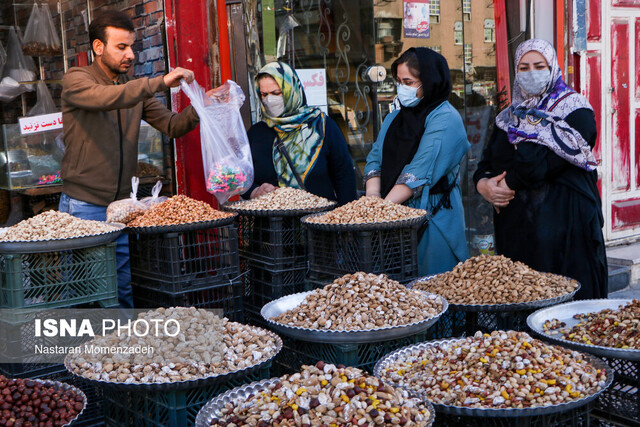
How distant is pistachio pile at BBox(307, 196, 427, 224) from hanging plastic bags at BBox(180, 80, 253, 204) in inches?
24.3

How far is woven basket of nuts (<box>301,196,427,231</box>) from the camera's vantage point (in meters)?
2.78

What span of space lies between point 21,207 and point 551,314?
3.37 meters

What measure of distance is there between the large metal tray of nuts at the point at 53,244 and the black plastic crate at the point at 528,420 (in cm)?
148

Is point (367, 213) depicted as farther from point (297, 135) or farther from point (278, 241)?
point (297, 135)

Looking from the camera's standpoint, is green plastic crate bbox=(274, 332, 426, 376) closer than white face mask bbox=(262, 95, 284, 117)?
Yes

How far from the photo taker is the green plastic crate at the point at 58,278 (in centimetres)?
265

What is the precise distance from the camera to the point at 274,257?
10.6 ft

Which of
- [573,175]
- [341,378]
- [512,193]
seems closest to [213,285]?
[341,378]

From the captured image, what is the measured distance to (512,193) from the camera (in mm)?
3564

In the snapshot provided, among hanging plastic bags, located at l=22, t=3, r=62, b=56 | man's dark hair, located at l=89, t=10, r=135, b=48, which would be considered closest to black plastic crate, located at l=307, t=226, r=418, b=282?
man's dark hair, located at l=89, t=10, r=135, b=48

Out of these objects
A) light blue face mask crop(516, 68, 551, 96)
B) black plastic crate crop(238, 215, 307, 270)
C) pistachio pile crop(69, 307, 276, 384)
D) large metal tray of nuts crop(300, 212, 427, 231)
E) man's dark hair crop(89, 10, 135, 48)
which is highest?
man's dark hair crop(89, 10, 135, 48)

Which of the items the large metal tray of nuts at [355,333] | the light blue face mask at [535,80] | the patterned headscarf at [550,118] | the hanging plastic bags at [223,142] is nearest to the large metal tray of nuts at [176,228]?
the hanging plastic bags at [223,142]

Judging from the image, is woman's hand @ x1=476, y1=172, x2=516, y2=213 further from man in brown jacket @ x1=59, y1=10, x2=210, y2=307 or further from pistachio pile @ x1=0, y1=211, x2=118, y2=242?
pistachio pile @ x1=0, y1=211, x2=118, y2=242

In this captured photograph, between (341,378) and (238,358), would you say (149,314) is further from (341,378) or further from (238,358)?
(341,378)
